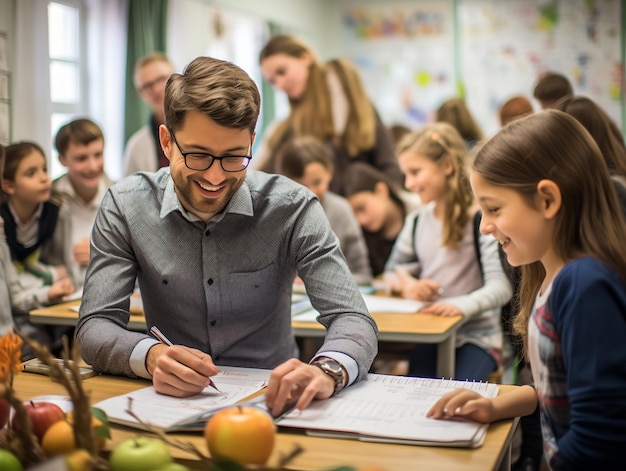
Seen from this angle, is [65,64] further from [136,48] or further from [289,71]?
A: [289,71]

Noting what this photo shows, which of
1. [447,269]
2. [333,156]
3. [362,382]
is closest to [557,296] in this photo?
[362,382]

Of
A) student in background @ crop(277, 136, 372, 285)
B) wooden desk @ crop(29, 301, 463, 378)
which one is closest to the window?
student in background @ crop(277, 136, 372, 285)

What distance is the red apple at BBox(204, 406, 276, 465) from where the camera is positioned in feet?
3.42

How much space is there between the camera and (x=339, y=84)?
428 centimetres

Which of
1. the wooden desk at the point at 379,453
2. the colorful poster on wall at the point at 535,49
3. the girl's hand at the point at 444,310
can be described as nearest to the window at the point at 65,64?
the girl's hand at the point at 444,310

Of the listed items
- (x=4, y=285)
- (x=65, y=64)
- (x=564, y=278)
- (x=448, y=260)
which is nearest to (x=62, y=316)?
(x=4, y=285)

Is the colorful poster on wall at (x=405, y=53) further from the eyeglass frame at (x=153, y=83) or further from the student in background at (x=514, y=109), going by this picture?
the student in background at (x=514, y=109)

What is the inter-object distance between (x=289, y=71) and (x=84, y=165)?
1317mm

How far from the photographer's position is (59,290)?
3.08 meters

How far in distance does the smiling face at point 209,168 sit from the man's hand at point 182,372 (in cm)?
41

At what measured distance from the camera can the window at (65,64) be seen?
458cm

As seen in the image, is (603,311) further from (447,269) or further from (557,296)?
(447,269)

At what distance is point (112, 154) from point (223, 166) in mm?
3609

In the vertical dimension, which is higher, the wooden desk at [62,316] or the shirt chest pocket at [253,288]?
the shirt chest pocket at [253,288]
